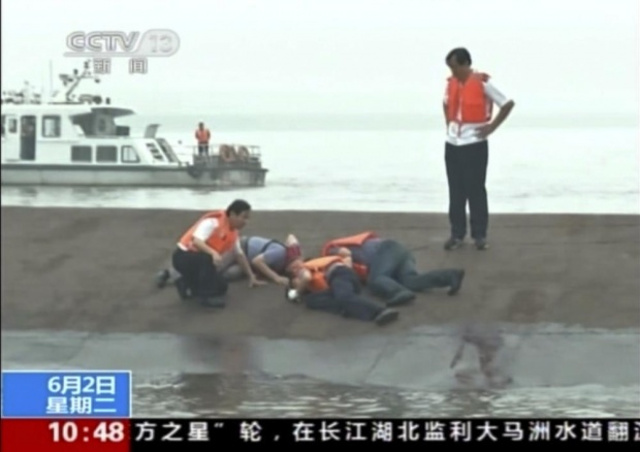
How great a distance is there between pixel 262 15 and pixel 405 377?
94 centimetres

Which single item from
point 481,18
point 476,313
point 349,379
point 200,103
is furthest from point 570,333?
point 200,103

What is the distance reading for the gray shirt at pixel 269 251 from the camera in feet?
11.9

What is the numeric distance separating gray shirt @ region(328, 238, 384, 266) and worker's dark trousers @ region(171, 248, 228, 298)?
291mm

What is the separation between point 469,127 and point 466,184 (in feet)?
0.47

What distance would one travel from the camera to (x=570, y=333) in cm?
363

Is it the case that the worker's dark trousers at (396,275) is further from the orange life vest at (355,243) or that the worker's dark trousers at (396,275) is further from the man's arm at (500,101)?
the man's arm at (500,101)

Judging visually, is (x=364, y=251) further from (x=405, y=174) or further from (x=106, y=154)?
(x=106, y=154)

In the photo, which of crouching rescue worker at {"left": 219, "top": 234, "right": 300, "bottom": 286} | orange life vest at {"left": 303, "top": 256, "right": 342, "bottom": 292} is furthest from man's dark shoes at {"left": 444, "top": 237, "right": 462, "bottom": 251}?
crouching rescue worker at {"left": 219, "top": 234, "right": 300, "bottom": 286}

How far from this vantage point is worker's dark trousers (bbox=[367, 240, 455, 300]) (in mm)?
3621

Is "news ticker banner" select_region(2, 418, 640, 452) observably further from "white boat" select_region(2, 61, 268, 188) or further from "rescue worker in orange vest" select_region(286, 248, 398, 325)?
"white boat" select_region(2, 61, 268, 188)

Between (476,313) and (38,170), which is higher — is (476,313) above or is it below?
below

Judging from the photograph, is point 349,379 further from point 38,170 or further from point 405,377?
point 38,170

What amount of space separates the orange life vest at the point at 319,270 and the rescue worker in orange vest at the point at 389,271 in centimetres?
2

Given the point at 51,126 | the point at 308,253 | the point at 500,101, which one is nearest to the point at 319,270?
the point at 308,253
